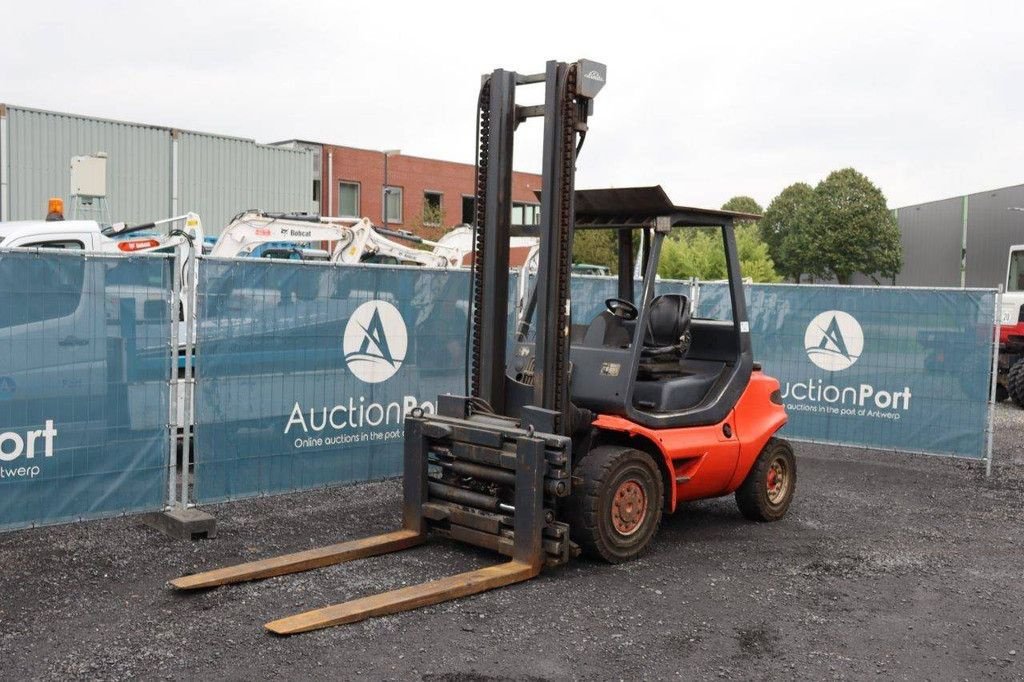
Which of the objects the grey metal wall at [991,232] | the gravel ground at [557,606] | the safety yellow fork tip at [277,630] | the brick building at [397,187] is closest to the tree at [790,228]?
the grey metal wall at [991,232]

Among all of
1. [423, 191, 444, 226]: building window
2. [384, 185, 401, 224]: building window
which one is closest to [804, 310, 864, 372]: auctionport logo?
[423, 191, 444, 226]: building window

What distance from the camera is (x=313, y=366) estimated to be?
28.0ft

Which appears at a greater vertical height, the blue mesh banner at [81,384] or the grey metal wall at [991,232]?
the grey metal wall at [991,232]

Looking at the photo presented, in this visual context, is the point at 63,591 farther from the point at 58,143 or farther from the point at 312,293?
the point at 58,143

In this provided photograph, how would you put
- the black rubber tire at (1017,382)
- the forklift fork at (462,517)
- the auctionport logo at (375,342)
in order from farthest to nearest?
the black rubber tire at (1017,382) → the auctionport logo at (375,342) → the forklift fork at (462,517)

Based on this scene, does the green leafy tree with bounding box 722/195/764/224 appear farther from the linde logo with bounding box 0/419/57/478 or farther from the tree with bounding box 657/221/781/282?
the linde logo with bounding box 0/419/57/478

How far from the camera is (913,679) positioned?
508 centimetres

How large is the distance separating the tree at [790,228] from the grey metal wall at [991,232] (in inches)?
305

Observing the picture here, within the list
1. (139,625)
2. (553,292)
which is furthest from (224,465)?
(553,292)

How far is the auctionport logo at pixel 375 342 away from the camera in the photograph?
8.84 m

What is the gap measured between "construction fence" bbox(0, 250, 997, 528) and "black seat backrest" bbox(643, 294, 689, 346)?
2.55 meters

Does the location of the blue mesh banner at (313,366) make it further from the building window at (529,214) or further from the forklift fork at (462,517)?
the building window at (529,214)

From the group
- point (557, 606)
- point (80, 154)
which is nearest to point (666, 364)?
point (557, 606)

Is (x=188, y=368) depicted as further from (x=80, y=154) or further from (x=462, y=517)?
(x=80, y=154)
